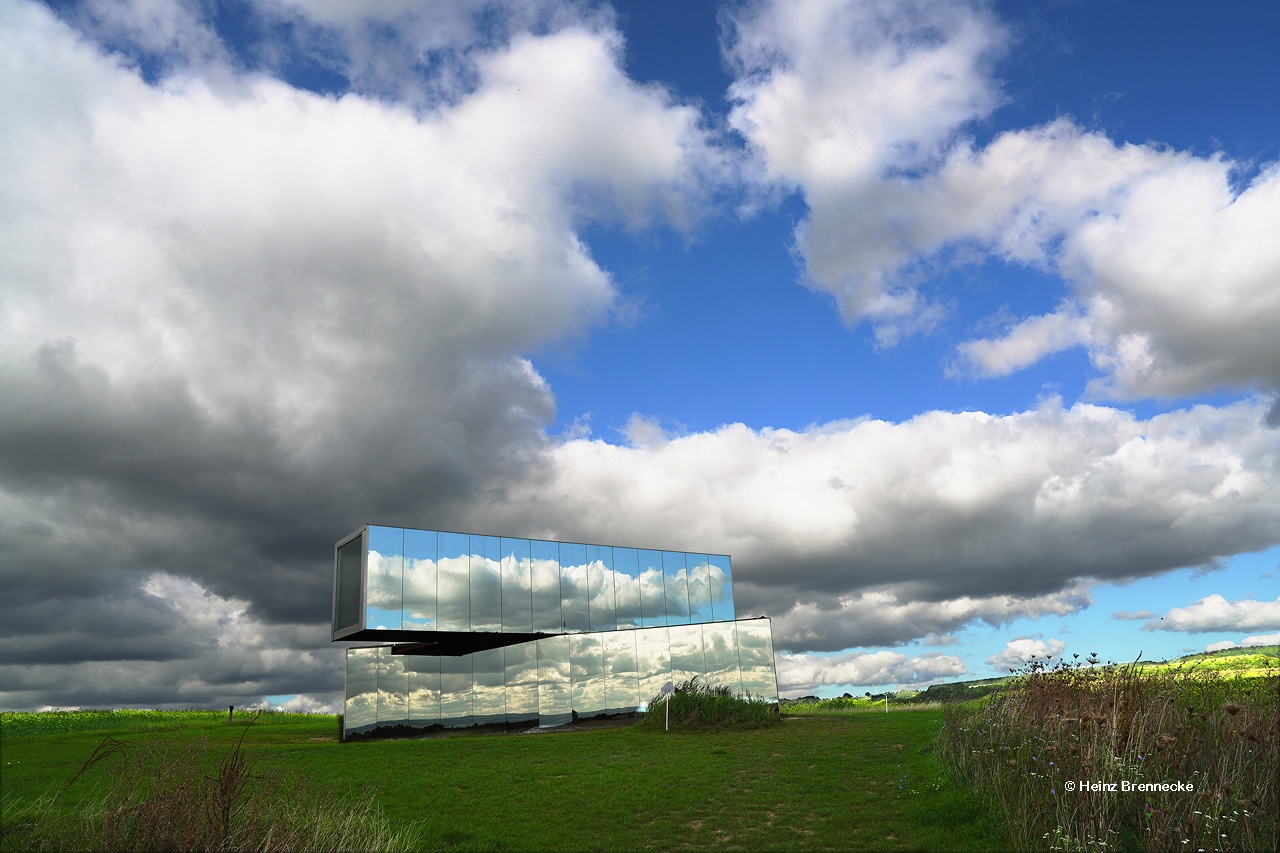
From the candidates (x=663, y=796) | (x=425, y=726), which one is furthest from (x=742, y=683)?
(x=663, y=796)

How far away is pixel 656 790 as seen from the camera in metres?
12.3

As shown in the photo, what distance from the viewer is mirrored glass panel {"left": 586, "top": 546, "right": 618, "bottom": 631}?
33153 mm

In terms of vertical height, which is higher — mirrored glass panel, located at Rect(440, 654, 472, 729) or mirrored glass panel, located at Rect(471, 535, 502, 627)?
mirrored glass panel, located at Rect(471, 535, 502, 627)

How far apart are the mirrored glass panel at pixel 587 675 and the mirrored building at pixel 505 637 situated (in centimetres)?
4

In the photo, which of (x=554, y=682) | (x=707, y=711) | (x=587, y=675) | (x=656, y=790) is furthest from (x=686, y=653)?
(x=656, y=790)

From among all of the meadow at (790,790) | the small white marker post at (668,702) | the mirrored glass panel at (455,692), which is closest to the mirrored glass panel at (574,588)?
the mirrored glass panel at (455,692)

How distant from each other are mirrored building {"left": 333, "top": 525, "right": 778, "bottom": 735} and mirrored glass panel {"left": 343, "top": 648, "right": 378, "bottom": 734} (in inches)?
1.5

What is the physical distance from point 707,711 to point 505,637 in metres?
10.7

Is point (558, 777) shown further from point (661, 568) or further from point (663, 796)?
point (661, 568)

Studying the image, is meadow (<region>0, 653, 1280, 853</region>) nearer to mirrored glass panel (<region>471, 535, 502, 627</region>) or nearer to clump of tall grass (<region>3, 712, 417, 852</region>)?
clump of tall grass (<region>3, 712, 417, 852</region>)

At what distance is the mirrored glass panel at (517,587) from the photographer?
29922 mm

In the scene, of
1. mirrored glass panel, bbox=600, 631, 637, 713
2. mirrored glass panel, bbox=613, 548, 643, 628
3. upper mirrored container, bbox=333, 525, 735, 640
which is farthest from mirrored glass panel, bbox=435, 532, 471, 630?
mirrored glass panel, bbox=613, 548, 643, 628

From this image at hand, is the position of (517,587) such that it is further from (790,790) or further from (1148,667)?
(1148,667)

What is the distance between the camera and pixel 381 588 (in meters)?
26.5
